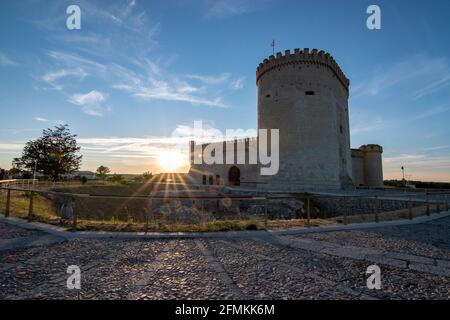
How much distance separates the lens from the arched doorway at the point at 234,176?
30875 millimetres

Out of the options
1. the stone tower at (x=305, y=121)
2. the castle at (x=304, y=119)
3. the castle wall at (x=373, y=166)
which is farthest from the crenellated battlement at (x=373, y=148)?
the stone tower at (x=305, y=121)

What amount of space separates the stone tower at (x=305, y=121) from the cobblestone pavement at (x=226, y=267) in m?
17.5

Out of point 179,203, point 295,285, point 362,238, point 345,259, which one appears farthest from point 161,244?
point 179,203

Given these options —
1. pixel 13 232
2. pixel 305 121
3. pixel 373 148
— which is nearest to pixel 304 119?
pixel 305 121

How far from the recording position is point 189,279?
3148mm

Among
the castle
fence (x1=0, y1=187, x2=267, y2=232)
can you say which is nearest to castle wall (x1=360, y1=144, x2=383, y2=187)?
the castle

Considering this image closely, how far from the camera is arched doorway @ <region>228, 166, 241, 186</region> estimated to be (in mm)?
30875

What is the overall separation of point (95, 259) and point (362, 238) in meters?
5.89

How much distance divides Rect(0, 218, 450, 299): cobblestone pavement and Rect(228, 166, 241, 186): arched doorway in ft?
82.5

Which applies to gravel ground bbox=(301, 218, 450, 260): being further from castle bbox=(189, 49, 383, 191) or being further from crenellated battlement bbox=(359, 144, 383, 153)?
crenellated battlement bbox=(359, 144, 383, 153)

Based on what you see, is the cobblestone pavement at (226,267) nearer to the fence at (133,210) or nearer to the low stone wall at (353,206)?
the fence at (133,210)

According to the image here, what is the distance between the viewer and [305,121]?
23312 mm

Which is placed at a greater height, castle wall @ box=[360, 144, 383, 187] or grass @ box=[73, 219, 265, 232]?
castle wall @ box=[360, 144, 383, 187]
